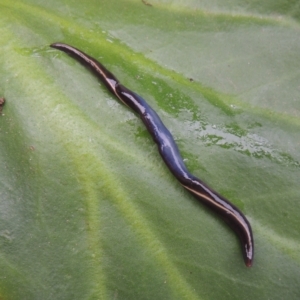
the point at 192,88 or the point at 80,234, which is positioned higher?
the point at 192,88

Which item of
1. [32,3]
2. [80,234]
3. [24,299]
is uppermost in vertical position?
[32,3]

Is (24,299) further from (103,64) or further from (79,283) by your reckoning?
(103,64)

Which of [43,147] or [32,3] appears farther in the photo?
[32,3]

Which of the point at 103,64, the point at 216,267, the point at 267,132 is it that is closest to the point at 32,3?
the point at 103,64

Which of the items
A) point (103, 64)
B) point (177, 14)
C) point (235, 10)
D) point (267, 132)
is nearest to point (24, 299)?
point (103, 64)
